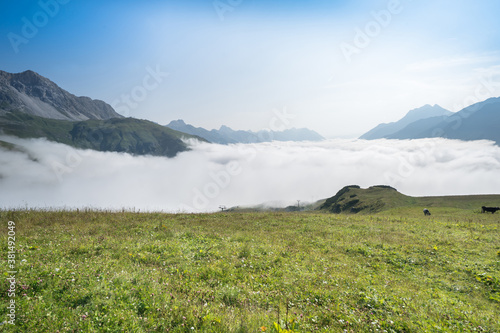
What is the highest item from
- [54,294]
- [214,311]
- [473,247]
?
[54,294]

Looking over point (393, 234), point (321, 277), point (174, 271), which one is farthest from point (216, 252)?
point (393, 234)

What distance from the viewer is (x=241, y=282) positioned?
11.3 m

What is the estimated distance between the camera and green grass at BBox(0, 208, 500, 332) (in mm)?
7445

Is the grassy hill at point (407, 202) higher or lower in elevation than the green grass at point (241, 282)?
lower

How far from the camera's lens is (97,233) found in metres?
18.1

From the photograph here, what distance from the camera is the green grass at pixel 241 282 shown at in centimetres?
745

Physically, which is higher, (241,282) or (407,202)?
(241,282)

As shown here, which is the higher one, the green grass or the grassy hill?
the green grass

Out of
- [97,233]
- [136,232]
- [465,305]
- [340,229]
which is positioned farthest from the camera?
[340,229]

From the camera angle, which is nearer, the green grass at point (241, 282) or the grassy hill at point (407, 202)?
the green grass at point (241, 282)

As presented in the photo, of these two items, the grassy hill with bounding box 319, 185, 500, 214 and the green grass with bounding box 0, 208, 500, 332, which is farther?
the grassy hill with bounding box 319, 185, 500, 214

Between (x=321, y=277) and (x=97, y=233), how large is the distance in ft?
54.3

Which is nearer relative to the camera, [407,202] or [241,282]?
[241,282]

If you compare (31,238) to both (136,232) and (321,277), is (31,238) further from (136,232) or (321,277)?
(321,277)
